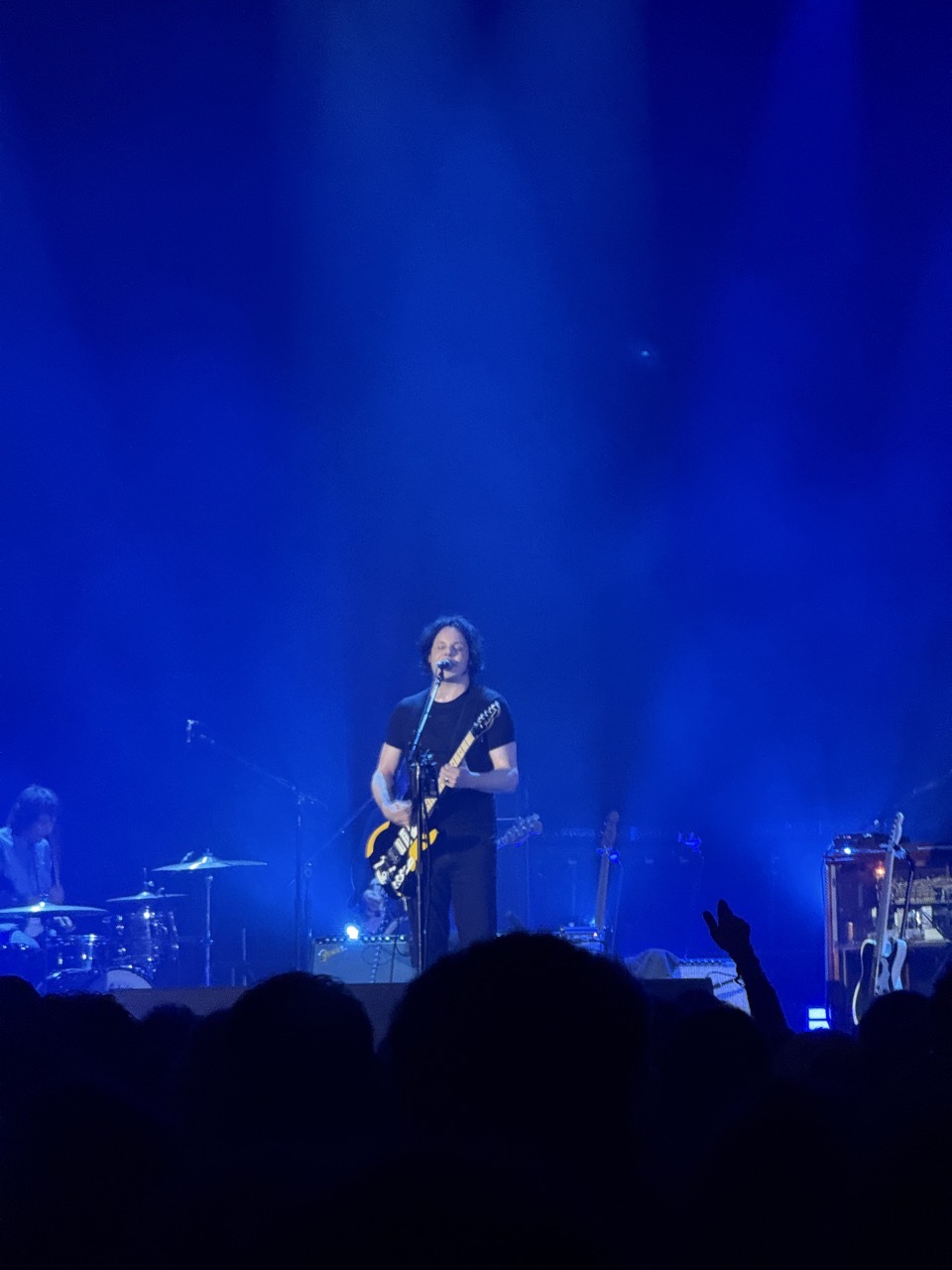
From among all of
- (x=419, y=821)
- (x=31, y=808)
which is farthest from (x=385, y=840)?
(x=31, y=808)

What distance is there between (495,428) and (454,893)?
6.69 m

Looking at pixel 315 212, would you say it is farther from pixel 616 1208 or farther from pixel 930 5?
pixel 616 1208

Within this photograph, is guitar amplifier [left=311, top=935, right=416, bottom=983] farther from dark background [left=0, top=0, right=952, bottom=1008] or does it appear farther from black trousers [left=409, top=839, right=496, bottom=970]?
dark background [left=0, top=0, right=952, bottom=1008]

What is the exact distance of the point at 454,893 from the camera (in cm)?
650

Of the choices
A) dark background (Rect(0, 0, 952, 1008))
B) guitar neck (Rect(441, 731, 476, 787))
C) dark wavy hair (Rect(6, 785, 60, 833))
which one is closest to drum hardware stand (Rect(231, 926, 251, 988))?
dark background (Rect(0, 0, 952, 1008))

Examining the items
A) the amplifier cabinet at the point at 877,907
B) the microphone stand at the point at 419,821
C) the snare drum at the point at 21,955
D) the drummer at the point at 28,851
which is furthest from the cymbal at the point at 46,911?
the amplifier cabinet at the point at 877,907

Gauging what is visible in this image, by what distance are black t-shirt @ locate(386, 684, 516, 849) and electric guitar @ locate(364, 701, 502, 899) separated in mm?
24

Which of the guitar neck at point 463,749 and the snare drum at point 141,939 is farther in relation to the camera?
the snare drum at point 141,939

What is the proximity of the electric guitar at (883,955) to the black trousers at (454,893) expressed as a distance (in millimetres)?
2522

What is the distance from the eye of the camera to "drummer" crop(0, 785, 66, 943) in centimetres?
972

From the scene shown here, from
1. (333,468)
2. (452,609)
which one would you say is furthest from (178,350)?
(452,609)

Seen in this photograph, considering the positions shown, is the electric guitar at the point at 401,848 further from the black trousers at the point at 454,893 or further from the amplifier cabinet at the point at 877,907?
the amplifier cabinet at the point at 877,907

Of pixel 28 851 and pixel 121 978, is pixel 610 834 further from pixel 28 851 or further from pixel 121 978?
pixel 28 851

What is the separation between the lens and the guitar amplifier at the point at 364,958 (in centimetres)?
799
